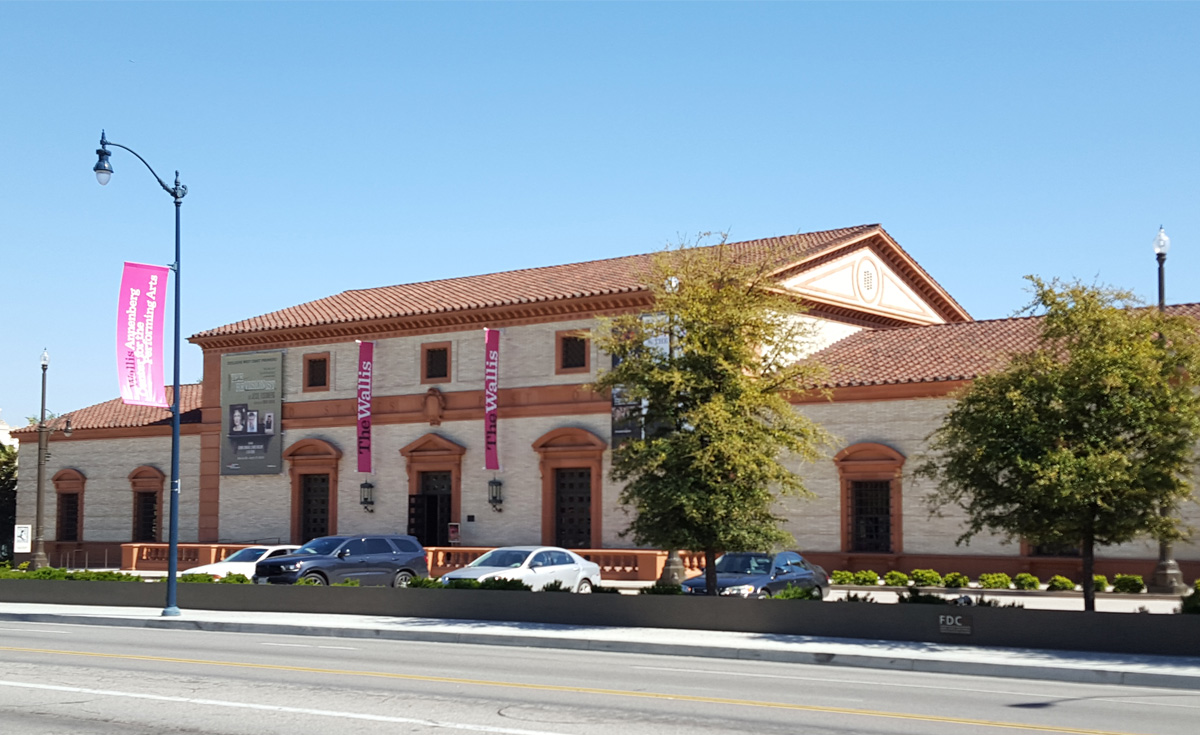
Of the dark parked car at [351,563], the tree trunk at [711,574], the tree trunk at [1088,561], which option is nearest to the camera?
the tree trunk at [1088,561]

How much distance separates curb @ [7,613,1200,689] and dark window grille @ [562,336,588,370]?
1837 centimetres

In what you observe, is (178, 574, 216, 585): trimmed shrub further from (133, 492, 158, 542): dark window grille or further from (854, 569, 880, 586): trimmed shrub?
(133, 492, 158, 542): dark window grille

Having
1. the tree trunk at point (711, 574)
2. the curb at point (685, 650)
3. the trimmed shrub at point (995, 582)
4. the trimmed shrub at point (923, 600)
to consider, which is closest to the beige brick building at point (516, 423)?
the trimmed shrub at point (995, 582)

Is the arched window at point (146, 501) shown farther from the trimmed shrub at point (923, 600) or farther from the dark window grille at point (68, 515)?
the trimmed shrub at point (923, 600)

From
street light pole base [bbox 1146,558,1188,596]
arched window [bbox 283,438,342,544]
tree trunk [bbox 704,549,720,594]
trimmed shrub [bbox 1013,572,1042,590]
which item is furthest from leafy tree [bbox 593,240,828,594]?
arched window [bbox 283,438,342,544]

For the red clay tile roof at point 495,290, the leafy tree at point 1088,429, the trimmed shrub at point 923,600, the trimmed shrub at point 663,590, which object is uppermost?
the red clay tile roof at point 495,290

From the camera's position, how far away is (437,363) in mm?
45969

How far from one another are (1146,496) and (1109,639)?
2517 millimetres

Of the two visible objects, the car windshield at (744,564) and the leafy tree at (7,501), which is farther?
the leafy tree at (7,501)

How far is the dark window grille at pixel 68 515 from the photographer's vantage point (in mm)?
55500

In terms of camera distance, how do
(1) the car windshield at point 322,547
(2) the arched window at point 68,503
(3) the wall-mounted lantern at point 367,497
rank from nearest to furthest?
(1) the car windshield at point 322,547
(3) the wall-mounted lantern at point 367,497
(2) the arched window at point 68,503

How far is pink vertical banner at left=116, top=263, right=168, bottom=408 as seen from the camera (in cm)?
2884

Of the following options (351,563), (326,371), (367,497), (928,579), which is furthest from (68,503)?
(928,579)

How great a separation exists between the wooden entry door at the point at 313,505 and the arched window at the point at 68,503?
1281 cm
